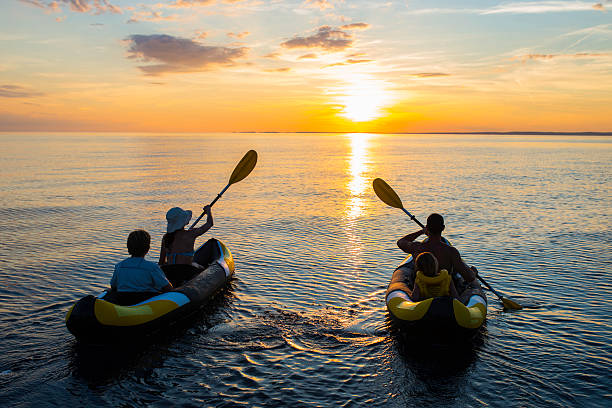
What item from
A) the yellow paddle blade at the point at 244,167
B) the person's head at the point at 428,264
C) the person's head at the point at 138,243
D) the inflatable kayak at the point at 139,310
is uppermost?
the yellow paddle blade at the point at 244,167

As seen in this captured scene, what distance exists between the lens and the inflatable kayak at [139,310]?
644cm

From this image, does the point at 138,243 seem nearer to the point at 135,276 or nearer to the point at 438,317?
the point at 135,276

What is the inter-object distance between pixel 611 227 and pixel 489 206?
18.5 ft

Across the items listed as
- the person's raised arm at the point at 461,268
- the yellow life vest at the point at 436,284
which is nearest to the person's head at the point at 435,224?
the person's raised arm at the point at 461,268

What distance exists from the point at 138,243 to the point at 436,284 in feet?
15.2

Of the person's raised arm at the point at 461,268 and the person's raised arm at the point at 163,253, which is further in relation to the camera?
the person's raised arm at the point at 163,253

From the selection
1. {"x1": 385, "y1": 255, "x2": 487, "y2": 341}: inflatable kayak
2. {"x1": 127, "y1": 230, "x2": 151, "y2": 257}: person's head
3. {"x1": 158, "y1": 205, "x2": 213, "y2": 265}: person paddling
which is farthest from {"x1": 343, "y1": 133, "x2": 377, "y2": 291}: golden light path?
{"x1": 127, "y1": 230, "x2": 151, "y2": 257}: person's head

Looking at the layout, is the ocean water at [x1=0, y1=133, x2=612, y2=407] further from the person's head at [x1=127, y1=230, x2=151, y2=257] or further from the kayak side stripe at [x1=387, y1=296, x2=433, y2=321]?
the person's head at [x1=127, y1=230, x2=151, y2=257]

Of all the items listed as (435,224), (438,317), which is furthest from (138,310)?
(435,224)

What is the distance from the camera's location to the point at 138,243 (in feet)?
22.1

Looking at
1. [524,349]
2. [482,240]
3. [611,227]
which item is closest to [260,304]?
[524,349]

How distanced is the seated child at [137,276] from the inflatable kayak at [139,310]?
91 millimetres

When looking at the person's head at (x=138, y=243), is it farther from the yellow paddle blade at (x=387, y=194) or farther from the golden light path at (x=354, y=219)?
the yellow paddle blade at (x=387, y=194)

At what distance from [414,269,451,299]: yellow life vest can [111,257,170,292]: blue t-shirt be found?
13.9 ft
